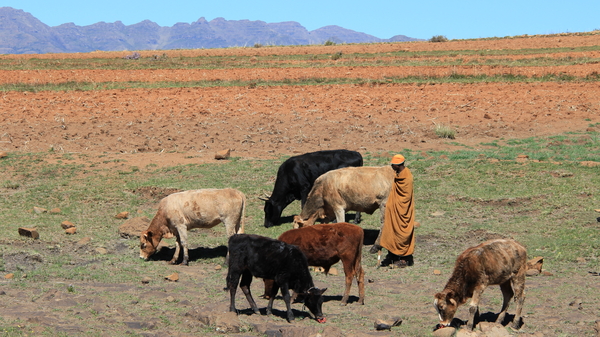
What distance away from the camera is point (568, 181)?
53.5ft

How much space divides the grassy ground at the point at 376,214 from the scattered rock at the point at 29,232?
0.45 feet

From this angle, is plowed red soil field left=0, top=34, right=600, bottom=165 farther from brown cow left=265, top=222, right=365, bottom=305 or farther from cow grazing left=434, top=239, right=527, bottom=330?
cow grazing left=434, top=239, right=527, bottom=330

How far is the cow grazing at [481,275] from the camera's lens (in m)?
8.41

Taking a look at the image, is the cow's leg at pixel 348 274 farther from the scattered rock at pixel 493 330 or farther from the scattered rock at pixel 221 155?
the scattered rock at pixel 221 155

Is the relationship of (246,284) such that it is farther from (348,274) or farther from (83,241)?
(83,241)

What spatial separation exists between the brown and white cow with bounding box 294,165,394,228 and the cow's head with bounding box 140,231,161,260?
2.80 metres

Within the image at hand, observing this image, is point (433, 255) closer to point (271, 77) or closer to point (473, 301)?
point (473, 301)

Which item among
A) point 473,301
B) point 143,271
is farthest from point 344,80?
point 473,301

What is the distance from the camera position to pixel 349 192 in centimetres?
1307

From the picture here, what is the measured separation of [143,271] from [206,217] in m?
1.61

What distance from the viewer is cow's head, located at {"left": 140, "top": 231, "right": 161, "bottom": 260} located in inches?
482

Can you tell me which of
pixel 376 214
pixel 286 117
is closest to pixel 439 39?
pixel 286 117

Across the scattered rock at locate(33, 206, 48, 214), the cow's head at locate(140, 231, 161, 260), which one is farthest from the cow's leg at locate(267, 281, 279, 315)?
the scattered rock at locate(33, 206, 48, 214)

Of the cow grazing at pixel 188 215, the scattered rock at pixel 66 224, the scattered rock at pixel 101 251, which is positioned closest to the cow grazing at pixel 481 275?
the cow grazing at pixel 188 215
